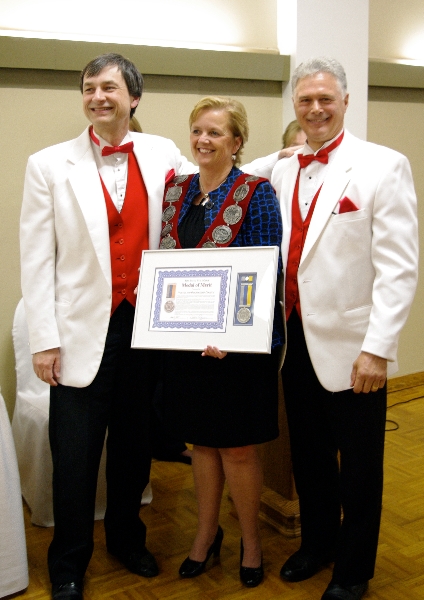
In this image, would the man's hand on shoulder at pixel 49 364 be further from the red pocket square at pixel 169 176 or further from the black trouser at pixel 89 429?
the red pocket square at pixel 169 176

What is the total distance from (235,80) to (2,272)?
175 cm

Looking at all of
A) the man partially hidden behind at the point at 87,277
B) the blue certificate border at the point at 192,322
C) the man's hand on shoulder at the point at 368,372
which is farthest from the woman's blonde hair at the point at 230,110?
the man's hand on shoulder at the point at 368,372

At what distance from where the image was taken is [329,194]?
229cm

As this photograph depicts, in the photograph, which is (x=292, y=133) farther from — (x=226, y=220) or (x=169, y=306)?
(x=169, y=306)

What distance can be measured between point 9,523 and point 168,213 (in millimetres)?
1215

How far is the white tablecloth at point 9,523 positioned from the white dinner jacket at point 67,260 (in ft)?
1.14

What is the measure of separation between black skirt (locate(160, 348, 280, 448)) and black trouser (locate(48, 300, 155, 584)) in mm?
194

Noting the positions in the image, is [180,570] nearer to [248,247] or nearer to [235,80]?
[248,247]

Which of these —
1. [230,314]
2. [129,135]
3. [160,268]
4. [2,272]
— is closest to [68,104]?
[2,272]

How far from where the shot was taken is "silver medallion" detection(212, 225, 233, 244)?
7.76ft

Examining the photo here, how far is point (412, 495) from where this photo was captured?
3.38 m

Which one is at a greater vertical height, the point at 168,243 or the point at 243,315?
the point at 168,243

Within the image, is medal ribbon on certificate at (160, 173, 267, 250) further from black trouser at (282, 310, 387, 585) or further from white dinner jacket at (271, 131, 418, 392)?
black trouser at (282, 310, 387, 585)

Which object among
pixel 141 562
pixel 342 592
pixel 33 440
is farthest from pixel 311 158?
pixel 33 440
